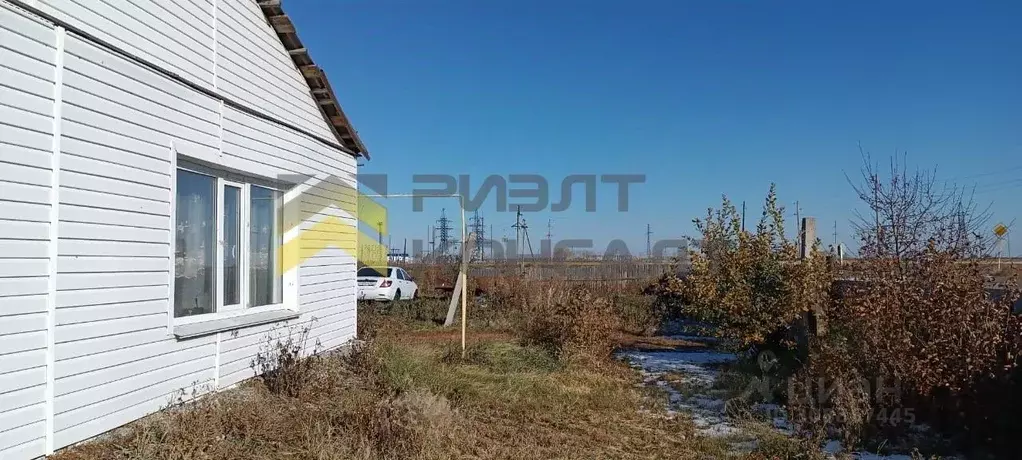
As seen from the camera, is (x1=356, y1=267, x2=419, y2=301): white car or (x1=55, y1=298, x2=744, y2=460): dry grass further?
(x1=356, y1=267, x2=419, y2=301): white car

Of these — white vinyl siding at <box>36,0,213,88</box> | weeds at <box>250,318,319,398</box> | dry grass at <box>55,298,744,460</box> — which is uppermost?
white vinyl siding at <box>36,0,213,88</box>

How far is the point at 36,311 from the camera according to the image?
13.4 feet

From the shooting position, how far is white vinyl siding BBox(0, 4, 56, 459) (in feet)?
12.7

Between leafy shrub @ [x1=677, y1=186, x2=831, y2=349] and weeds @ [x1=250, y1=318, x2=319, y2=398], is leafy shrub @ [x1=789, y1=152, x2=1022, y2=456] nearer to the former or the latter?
leafy shrub @ [x1=677, y1=186, x2=831, y2=349]

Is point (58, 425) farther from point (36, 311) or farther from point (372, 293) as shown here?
point (372, 293)

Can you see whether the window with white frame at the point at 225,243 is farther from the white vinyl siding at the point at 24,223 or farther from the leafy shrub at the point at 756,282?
the leafy shrub at the point at 756,282

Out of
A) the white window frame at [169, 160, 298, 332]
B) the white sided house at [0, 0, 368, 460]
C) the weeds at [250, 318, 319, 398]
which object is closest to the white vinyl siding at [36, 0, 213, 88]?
the white sided house at [0, 0, 368, 460]

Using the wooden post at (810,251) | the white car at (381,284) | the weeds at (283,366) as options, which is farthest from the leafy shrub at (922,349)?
the white car at (381,284)

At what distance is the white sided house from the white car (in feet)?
39.5

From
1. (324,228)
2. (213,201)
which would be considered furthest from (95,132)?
(324,228)

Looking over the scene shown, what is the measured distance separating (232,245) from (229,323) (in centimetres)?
81

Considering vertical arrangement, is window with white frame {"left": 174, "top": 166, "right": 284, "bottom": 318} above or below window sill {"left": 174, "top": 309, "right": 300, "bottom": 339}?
above

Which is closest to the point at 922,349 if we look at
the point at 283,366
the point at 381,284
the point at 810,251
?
the point at 810,251

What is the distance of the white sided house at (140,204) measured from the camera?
403 centimetres
